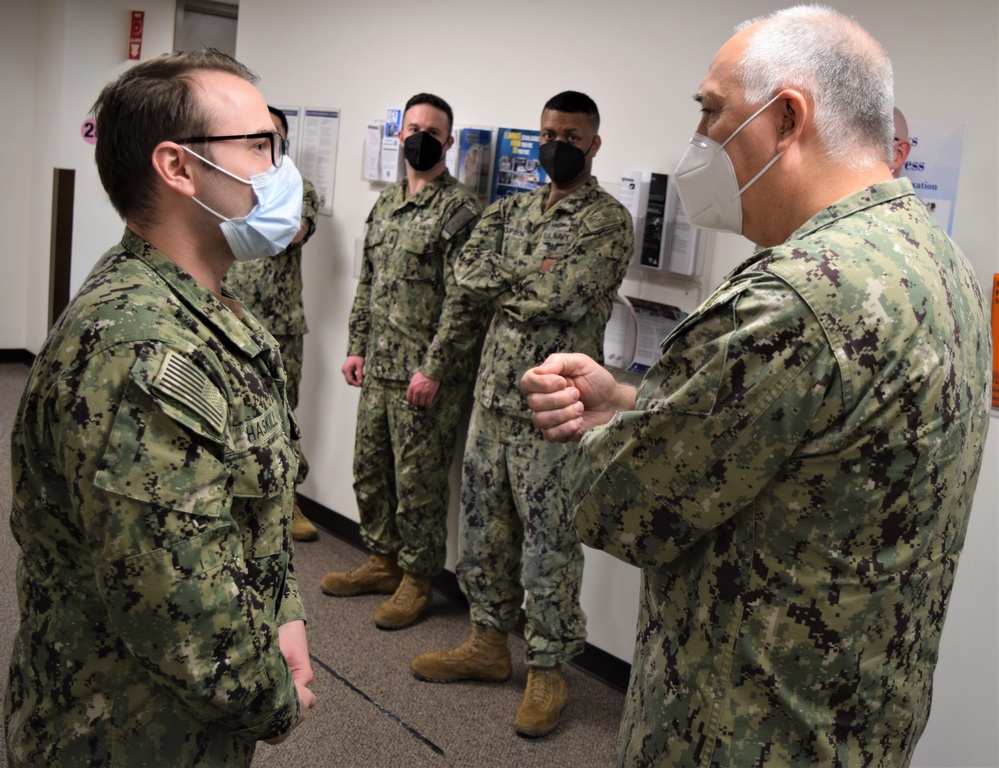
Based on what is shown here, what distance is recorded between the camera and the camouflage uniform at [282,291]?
3.95m

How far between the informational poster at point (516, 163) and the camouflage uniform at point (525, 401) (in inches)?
10.8

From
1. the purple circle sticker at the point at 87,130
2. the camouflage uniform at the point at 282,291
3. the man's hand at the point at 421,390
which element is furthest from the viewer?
the purple circle sticker at the point at 87,130

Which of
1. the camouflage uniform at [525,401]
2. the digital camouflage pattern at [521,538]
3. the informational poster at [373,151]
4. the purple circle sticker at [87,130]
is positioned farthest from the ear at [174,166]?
the purple circle sticker at [87,130]

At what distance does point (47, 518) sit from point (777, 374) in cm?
95

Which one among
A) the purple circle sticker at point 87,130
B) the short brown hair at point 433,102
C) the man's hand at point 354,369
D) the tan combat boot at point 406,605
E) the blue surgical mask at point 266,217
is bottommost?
the tan combat boot at point 406,605

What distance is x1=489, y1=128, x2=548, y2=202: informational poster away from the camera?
10.9 feet

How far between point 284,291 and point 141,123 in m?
2.72

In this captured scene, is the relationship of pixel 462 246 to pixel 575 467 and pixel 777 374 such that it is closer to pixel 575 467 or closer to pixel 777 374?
pixel 575 467

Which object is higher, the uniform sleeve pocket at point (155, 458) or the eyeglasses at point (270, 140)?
the eyeglasses at point (270, 140)

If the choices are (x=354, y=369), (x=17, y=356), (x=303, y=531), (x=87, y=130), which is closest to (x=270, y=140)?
(x=354, y=369)

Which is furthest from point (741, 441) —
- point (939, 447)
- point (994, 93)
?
point (994, 93)

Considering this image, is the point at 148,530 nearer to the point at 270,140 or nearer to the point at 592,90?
the point at 270,140

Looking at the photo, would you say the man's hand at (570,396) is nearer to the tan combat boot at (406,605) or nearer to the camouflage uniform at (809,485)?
the camouflage uniform at (809,485)

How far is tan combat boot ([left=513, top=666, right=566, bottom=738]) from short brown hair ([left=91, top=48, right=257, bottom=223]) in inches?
78.5
